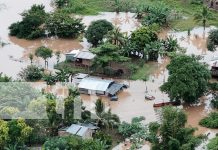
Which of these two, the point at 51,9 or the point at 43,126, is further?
the point at 51,9

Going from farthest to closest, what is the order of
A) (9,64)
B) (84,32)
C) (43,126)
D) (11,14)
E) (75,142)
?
(11,14) < (84,32) < (9,64) < (43,126) < (75,142)

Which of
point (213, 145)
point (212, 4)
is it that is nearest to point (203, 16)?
point (212, 4)

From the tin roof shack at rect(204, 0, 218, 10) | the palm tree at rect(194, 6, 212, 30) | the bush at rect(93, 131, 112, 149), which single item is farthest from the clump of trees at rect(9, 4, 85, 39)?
the bush at rect(93, 131, 112, 149)

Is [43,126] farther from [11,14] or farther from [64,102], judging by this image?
[11,14]

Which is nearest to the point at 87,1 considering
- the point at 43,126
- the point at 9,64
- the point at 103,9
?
the point at 103,9

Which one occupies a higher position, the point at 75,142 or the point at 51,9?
the point at 51,9

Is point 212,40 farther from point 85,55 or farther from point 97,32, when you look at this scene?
point 85,55
